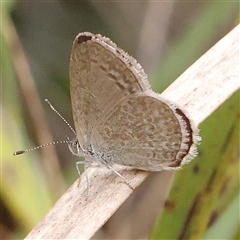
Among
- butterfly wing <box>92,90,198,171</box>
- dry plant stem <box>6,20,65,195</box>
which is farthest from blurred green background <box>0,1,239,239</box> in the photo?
butterfly wing <box>92,90,198,171</box>

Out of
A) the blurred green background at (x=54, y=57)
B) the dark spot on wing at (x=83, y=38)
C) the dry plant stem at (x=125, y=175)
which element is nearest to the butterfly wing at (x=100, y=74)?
the dark spot on wing at (x=83, y=38)

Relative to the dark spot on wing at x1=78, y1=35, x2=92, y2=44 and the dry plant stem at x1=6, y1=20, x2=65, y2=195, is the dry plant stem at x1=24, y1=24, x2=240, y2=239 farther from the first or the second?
the dry plant stem at x1=6, y1=20, x2=65, y2=195

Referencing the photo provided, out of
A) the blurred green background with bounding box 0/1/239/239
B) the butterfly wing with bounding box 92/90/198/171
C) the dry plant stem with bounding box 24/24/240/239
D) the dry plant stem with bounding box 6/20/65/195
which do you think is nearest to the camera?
the dry plant stem with bounding box 24/24/240/239

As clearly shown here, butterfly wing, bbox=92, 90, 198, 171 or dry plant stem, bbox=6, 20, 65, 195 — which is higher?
dry plant stem, bbox=6, 20, 65, 195

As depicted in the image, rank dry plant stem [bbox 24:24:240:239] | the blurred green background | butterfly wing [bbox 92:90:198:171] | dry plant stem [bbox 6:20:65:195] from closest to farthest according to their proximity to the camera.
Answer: dry plant stem [bbox 24:24:240:239], butterfly wing [bbox 92:90:198:171], the blurred green background, dry plant stem [bbox 6:20:65:195]

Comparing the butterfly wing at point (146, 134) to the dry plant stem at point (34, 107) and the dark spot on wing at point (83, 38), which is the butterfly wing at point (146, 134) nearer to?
the dark spot on wing at point (83, 38)
